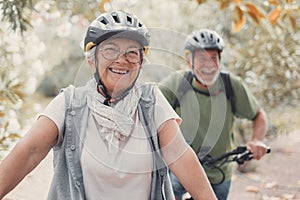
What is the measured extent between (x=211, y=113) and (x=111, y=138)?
1687 mm

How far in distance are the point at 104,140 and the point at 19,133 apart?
76.6 inches

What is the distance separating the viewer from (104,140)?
Result: 2.29 meters

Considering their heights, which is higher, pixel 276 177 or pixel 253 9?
pixel 253 9

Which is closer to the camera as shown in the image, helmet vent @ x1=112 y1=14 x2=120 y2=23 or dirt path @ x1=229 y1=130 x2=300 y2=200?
helmet vent @ x1=112 y1=14 x2=120 y2=23

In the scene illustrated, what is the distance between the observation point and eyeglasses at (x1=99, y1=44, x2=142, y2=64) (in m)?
2.36

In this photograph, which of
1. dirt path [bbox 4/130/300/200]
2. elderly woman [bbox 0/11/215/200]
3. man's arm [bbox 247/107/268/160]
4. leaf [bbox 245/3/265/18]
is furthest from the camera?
dirt path [bbox 4/130/300/200]

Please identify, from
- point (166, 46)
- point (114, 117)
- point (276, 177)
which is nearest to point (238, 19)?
point (166, 46)

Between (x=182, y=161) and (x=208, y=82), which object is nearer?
(x=182, y=161)

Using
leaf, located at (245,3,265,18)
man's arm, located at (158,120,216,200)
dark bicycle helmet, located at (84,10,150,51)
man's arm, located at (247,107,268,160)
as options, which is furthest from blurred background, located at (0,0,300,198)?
man's arm, located at (247,107,268,160)

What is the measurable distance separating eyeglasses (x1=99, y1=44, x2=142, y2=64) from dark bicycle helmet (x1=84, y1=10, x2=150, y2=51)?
0.15ft

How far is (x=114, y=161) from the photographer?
2.27 meters

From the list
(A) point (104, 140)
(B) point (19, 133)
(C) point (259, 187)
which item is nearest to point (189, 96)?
(B) point (19, 133)

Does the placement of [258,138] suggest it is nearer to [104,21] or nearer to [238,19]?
[238,19]

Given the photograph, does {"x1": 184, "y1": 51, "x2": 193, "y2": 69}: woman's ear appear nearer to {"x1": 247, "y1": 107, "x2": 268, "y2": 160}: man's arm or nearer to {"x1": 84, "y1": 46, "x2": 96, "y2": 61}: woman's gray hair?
{"x1": 247, "y1": 107, "x2": 268, "y2": 160}: man's arm
